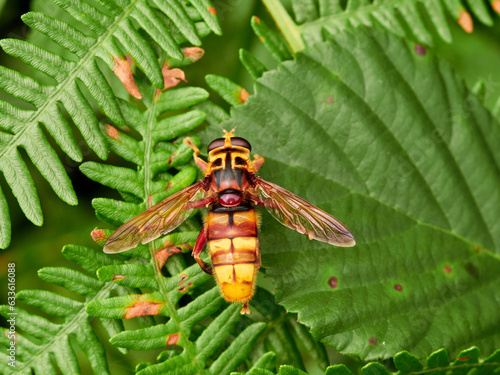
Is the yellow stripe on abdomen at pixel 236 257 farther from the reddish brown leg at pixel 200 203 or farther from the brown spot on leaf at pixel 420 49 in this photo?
the brown spot on leaf at pixel 420 49

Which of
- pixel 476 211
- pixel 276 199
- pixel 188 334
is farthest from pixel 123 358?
pixel 476 211

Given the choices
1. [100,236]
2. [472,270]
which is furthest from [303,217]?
[472,270]

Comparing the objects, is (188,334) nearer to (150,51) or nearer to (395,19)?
(150,51)

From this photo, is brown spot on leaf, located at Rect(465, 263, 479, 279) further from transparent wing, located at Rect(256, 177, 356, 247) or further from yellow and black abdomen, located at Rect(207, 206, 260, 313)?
yellow and black abdomen, located at Rect(207, 206, 260, 313)

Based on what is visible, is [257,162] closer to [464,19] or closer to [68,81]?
[68,81]

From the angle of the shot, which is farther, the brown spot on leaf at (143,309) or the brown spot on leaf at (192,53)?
the brown spot on leaf at (192,53)

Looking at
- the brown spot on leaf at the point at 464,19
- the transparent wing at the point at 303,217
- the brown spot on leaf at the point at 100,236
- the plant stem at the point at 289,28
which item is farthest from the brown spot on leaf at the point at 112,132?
the brown spot on leaf at the point at 464,19

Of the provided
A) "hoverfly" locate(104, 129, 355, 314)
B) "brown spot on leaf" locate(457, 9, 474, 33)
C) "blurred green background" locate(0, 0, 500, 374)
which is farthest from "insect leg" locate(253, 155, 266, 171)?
"brown spot on leaf" locate(457, 9, 474, 33)

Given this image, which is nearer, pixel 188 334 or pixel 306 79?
pixel 188 334
